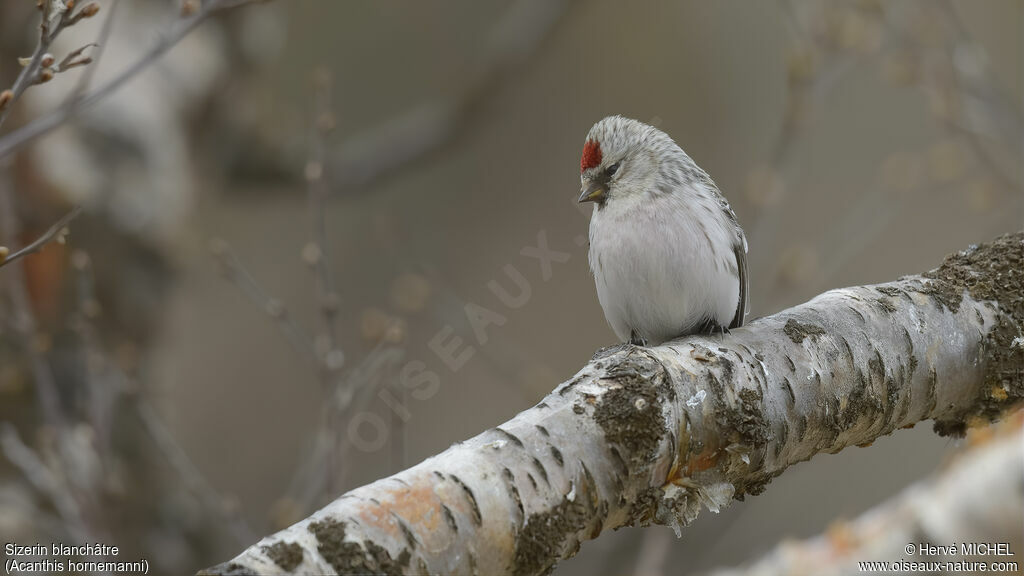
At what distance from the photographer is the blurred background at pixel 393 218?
2.96m

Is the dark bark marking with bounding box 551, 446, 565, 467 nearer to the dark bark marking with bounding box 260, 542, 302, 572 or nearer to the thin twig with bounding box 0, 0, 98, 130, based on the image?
the dark bark marking with bounding box 260, 542, 302, 572

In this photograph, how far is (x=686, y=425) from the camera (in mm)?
1552

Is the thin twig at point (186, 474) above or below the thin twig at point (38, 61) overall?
below

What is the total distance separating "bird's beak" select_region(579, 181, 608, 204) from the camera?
7.70 feet

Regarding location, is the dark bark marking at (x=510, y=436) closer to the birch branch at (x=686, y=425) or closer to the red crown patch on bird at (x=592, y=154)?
the birch branch at (x=686, y=425)

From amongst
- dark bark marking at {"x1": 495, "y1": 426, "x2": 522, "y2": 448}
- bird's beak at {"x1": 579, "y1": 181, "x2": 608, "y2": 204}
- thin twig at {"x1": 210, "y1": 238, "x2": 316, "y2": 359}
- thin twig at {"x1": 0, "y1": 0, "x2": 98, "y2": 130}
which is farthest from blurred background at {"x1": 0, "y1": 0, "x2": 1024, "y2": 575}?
dark bark marking at {"x1": 495, "y1": 426, "x2": 522, "y2": 448}

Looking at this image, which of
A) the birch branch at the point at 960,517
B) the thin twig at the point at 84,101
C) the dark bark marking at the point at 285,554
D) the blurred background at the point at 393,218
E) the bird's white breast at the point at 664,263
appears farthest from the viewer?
the blurred background at the point at 393,218

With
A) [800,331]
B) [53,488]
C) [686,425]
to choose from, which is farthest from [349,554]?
[53,488]

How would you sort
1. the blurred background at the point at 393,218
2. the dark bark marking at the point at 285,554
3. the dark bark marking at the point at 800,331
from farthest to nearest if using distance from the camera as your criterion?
the blurred background at the point at 393,218
the dark bark marking at the point at 800,331
the dark bark marking at the point at 285,554

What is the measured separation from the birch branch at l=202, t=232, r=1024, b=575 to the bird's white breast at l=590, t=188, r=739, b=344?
0.32 m

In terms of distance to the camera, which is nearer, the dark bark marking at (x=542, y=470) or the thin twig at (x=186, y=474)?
the dark bark marking at (x=542, y=470)

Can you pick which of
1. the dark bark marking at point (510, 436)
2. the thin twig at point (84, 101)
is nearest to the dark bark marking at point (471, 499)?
the dark bark marking at point (510, 436)

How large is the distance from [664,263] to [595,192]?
28 cm

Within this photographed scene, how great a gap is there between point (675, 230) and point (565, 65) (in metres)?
4.47
